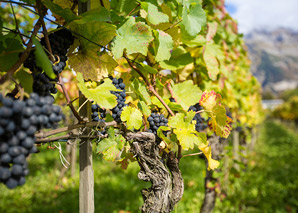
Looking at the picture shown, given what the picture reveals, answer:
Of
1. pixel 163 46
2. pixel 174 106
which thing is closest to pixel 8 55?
pixel 163 46

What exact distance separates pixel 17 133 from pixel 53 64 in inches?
13.0

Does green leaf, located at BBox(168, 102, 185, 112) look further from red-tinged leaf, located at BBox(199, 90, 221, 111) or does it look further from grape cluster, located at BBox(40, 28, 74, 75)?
grape cluster, located at BBox(40, 28, 74, 75)

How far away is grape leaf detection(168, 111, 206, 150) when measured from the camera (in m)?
1.20

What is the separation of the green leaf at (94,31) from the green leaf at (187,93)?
60 cm

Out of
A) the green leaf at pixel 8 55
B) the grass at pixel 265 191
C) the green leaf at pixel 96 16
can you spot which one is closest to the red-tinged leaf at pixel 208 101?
the green leaf at pixel 96 16

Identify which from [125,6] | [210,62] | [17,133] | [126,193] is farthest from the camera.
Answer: [126,193]

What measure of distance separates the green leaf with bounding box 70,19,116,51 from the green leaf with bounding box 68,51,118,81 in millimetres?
57

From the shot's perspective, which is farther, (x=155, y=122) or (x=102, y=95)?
(x=155, y=122)

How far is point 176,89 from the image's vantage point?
159 centimetres

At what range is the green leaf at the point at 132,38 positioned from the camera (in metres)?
1.16

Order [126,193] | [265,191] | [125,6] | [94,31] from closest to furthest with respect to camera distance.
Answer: [94,31] < [125,6] < [126,193] < [265,191]

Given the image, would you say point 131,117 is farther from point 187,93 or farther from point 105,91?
point 187,93

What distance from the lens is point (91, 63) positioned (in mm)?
1202

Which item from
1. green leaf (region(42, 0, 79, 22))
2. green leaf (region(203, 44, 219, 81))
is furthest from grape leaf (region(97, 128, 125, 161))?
green leaf (region(203, 44, 219, 81))
